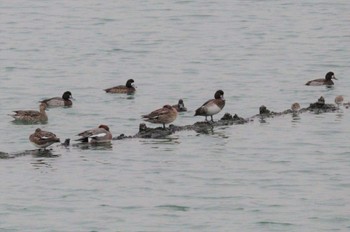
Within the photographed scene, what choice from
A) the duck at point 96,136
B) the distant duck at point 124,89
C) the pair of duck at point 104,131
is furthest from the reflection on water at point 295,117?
the distant duck at point 124,89

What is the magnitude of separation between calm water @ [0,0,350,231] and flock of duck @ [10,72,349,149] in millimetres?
424

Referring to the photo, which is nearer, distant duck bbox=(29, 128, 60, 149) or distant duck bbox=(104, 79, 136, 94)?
distant duck bbox=(29, 128, 60, 149)

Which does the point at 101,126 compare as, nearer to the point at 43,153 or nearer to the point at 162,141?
the point at 162,141

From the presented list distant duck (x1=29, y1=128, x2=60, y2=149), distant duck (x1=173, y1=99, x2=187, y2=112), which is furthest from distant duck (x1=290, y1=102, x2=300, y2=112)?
distant duck (x1=29, y1=128, x2=60, y2=149)

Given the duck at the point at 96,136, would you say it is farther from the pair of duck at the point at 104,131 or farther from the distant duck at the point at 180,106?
the distant duck at the point at 180,106

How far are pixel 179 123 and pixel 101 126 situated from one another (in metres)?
3.67

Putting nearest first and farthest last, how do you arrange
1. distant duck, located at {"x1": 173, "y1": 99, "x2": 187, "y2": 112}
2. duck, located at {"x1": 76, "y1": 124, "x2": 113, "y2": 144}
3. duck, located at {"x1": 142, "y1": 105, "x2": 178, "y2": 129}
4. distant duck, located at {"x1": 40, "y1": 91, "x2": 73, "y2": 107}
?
duck, located at {"x1": 76, "y1": 124, "x2": 113, "y2": 144} → duck, located at {"x1": 142, "y1": 105, "x2": 178, "y2": 129} → distant duck, located at {"x1": 173, "y1": 99, "x2": 187, "y2": 112} → distant duck, located at {"x1": 40, "y1": 91, "x2": 73, "y2": 107}

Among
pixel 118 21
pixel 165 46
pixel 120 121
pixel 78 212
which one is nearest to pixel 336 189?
pixel 78 212

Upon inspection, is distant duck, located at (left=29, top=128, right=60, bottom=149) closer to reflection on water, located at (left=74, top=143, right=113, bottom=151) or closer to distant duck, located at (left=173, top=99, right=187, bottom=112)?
reflection on water, located at (left=74, top=143, right=113, bottom=151)

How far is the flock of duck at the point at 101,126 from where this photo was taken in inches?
1143

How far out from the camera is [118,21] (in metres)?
63.9

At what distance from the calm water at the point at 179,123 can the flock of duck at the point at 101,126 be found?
424 mm

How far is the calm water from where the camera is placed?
24.8 metres

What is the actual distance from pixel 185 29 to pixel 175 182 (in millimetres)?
33649
